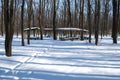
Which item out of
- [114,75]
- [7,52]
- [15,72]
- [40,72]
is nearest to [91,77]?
[114,75]

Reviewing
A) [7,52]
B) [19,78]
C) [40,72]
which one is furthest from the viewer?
[7,52]

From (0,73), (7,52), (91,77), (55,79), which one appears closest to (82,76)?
(91,77)

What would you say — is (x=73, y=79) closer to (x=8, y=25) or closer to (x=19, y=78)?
(x=19, y=78)

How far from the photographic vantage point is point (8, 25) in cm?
1616

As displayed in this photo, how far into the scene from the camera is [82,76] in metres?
9.51

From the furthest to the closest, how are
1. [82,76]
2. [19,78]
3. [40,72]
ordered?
[40,72] → [82,76] → [19,78]

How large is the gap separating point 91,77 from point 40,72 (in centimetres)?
201

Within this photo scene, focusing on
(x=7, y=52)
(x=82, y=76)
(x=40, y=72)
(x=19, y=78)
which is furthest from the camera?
(x=7, y=52)

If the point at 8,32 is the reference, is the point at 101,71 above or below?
below

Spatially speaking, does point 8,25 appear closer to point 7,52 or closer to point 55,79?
point 7,52

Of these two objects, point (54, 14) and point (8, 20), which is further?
point (54, 14)

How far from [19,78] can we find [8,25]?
25.6 feet

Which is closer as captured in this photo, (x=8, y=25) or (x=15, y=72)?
(x=15, y=72)

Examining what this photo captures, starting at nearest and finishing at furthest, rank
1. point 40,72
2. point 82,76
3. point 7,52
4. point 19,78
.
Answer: point 19,78
point 82,76
point 40,72
point 7,52
